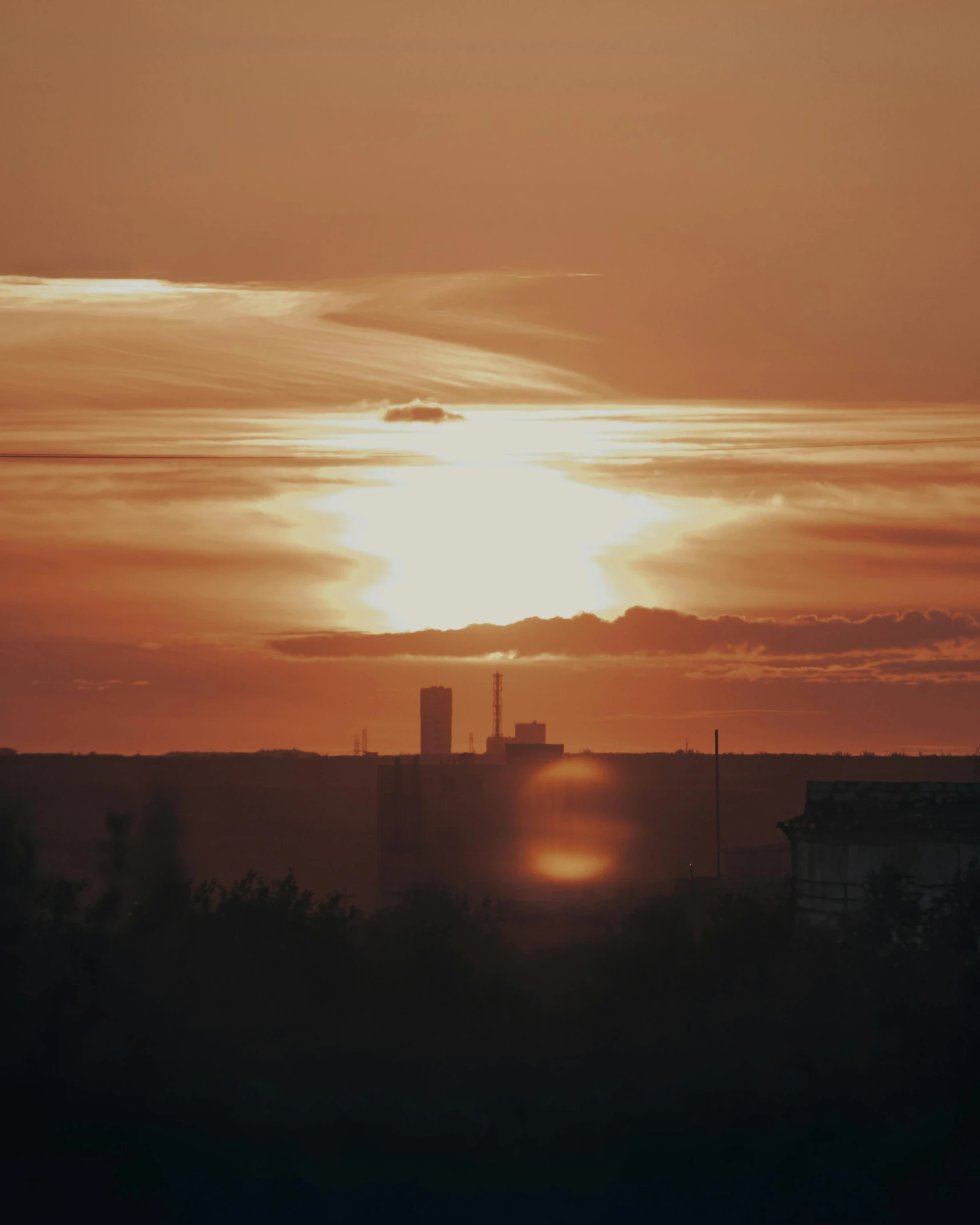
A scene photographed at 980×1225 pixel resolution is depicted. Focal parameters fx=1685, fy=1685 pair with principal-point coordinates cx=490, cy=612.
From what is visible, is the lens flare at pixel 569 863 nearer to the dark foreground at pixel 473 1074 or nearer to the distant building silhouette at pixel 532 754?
the distant building silhouette at pixel 532 754

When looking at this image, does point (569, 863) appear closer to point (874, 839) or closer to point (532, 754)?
point (532, 754)

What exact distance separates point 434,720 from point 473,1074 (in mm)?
98640

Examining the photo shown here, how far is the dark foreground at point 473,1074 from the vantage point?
83.4 ft

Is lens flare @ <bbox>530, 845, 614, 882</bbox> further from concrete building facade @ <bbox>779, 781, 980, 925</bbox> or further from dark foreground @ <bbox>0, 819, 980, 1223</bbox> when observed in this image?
dark foreground @ <bbox>0, 819, 980, 1223</bbox>

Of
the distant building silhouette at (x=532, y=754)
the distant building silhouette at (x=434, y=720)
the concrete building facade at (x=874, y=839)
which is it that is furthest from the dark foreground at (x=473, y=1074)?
the distant building silhouette at (x=434, y=720)

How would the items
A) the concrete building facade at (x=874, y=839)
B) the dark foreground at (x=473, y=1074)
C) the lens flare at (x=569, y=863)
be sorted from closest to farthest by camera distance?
the dark foreground at (x=473, y=1074) → the concrete building facade at (x=874, y=839) → the lens flare at (x=569, y=863)

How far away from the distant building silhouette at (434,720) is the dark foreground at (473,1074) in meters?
89.1

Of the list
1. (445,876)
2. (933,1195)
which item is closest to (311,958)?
(933,1195)

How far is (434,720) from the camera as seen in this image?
12812 cm

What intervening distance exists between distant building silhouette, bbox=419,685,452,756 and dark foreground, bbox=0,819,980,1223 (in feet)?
292

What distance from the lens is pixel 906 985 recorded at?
106 ft

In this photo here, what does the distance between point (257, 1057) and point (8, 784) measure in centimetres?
7178

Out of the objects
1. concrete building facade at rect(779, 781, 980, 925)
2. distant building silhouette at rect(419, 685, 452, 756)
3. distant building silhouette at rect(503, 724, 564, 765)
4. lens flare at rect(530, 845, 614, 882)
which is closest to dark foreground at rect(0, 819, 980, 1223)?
concrete building facade at rect(779, 781, 980, 925)

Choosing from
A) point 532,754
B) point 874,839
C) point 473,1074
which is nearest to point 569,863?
point 532,754
